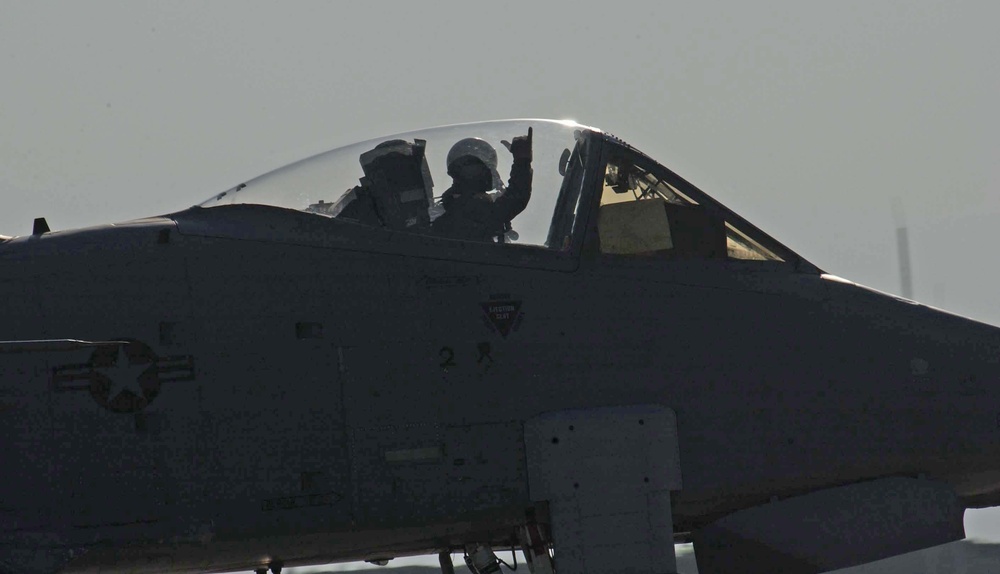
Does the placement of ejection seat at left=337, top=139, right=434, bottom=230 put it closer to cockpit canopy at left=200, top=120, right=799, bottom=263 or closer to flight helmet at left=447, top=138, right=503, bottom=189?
cockpit canopy at left=200, top=120, right=799, bottom=263

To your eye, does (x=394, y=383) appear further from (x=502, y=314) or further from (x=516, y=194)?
(x=516, y=194)

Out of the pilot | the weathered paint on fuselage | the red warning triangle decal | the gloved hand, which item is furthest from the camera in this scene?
the gloved hand

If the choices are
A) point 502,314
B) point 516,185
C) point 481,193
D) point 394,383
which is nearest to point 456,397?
point 394,383

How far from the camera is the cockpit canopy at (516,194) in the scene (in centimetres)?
1147

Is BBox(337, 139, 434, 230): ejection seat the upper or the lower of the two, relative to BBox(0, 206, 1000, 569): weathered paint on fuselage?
upper

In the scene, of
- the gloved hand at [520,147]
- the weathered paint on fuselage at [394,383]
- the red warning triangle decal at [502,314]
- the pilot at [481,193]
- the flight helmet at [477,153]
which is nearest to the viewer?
the weathered paint on fuselage at [394,383]

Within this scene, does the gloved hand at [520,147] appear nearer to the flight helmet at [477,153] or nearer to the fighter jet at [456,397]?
the flight helmet at [477,153]

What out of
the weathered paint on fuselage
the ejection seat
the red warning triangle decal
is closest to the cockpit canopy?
the ejection seat

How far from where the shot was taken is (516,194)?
11.8m

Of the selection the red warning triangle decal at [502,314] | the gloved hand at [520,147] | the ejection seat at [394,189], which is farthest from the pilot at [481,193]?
the red warning triangle decal at [502,314]

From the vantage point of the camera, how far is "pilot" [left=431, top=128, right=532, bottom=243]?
450 inches

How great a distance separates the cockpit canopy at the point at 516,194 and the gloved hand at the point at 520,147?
0.01 meters

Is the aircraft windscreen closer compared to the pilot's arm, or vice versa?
the aircraft windscreen

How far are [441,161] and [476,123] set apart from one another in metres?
0.56
